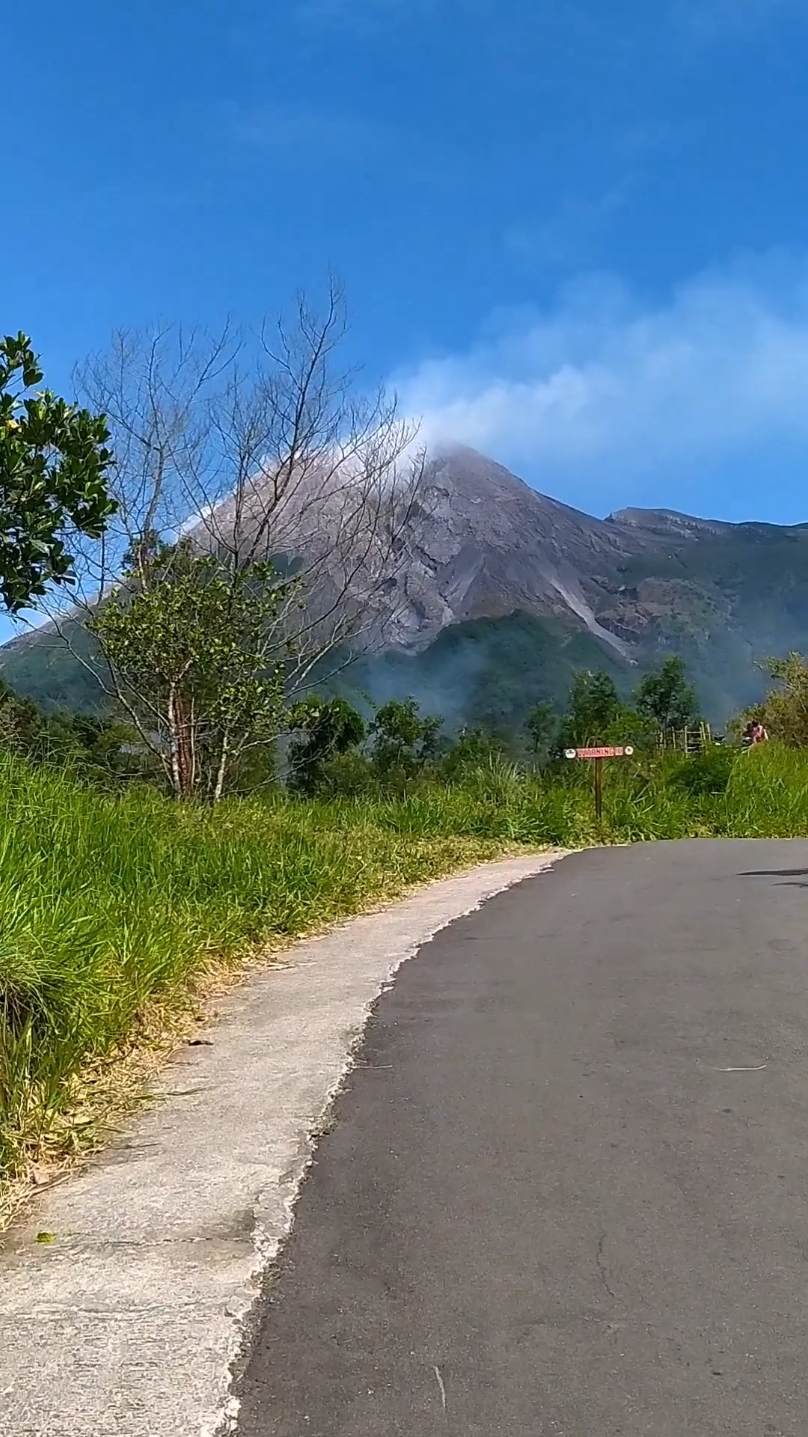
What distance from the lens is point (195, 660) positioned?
1417 cm

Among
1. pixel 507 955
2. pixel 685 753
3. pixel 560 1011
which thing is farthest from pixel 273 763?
pixel 560 1011

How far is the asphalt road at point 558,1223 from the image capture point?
8.91 feet

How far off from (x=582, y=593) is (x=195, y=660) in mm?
130259

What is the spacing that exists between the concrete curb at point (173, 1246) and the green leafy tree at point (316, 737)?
9850 mm

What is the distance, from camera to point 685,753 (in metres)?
21.1

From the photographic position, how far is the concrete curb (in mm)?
2744

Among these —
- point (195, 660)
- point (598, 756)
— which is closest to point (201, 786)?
point (195, 660)

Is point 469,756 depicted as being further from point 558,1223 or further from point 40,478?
point 558,1223

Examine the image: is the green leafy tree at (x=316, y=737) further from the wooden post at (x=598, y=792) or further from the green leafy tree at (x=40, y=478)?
the green leafy tree at (x=40, y=478)

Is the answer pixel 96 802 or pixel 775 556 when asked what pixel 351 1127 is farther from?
pixel 775 556

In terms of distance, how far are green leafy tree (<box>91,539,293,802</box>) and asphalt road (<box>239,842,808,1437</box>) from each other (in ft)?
26.4

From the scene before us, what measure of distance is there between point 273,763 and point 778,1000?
494 inches

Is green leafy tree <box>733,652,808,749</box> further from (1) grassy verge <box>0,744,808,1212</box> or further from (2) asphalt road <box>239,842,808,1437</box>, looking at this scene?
(2) asphalt road <box>239,842,808,1437</box>

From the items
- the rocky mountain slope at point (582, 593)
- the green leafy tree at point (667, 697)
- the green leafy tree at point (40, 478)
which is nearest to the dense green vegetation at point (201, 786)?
the green leafy tree at point (40, 478)
